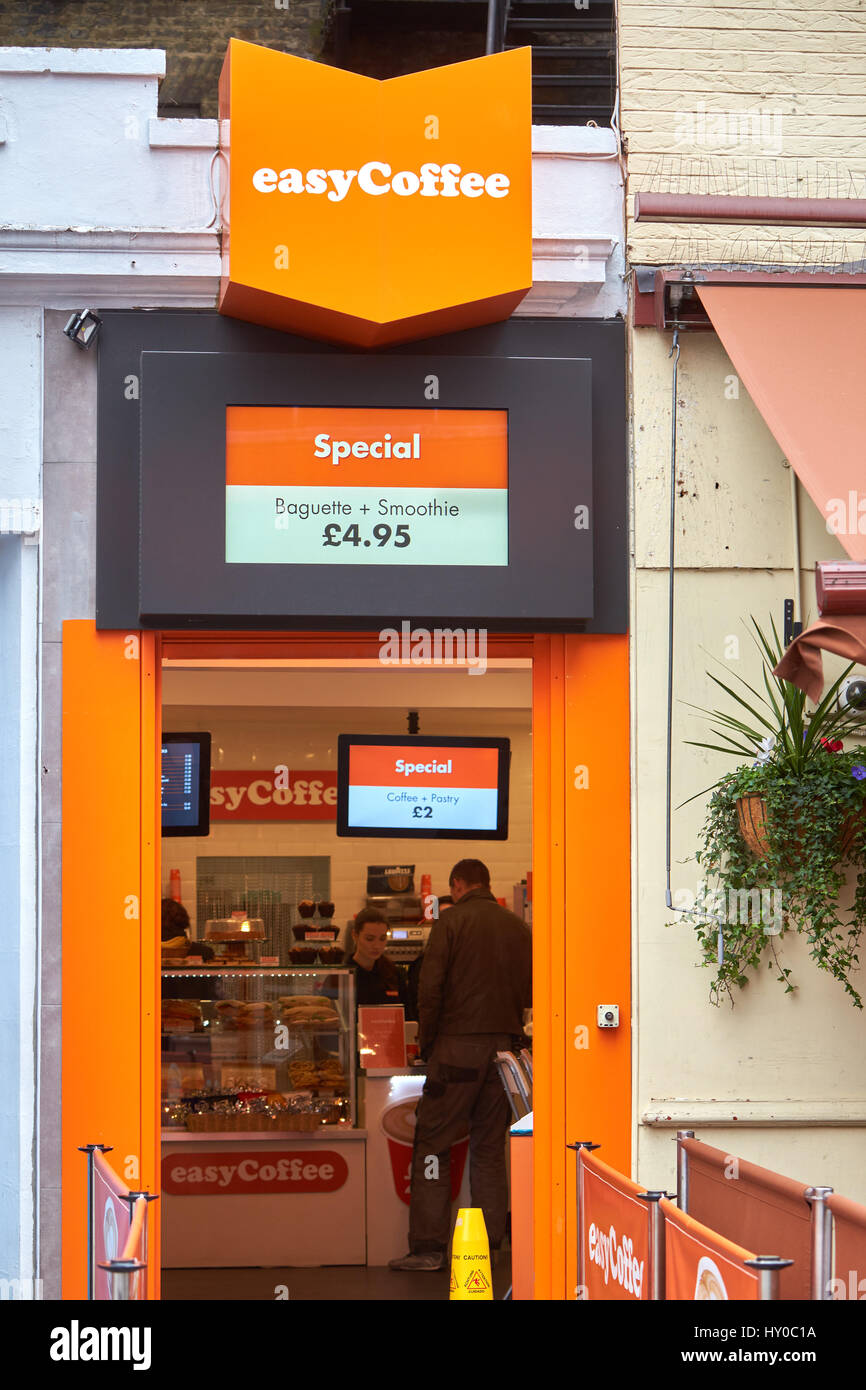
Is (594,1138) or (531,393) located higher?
(531,393)

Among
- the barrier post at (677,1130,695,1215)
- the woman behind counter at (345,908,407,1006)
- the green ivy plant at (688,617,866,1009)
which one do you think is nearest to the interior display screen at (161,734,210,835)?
the green ivy plant at (688,617,866,1009)

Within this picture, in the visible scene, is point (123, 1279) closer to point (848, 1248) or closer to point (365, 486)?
point (848, 1248)

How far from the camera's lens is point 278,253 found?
5.30m

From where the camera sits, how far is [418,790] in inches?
230

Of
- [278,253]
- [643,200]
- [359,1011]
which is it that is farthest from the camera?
[359,1011]

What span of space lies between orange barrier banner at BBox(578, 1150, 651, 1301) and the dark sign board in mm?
2138

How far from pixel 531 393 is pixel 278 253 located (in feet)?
3.48

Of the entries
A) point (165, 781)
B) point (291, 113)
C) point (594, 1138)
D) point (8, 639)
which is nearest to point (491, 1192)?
point (594, 1138)

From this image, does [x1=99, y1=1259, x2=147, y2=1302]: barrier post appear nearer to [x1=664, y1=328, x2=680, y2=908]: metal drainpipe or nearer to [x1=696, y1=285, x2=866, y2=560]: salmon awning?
[x1=664, y1=328, x2=680, y2=908]: metal drainpipe

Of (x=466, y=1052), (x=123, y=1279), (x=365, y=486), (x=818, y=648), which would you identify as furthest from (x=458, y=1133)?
(x=123, y=1279)

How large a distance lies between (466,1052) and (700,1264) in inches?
193

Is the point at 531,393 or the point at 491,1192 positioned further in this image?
the point at 491,1192

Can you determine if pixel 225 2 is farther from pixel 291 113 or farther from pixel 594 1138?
pixel 594 1138

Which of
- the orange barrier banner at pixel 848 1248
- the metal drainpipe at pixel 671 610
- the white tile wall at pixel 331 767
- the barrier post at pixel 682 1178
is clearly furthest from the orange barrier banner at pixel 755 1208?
the white tile wall at pixel 331 767
